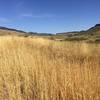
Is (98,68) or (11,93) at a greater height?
(98,68)

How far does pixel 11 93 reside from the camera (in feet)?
10.4

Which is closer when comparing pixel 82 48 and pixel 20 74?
pixel 20 74

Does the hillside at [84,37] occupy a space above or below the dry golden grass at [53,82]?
below

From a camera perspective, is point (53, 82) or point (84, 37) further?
point (84, 37)

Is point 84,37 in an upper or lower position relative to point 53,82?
lower

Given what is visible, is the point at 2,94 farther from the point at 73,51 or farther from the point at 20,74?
the point at 73,51

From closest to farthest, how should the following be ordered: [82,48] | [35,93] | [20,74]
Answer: [35,93], [20,74], [82,48]

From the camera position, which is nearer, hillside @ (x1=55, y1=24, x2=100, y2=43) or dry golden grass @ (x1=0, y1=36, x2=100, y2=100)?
dry golden grass @ (x1=0, y1=36, x2=100, y2=100)

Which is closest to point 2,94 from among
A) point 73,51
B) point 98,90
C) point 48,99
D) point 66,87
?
point 48,99

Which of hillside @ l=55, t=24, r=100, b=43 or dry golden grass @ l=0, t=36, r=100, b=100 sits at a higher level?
dry golden grass @ l=0, t=36, r=100, b=100

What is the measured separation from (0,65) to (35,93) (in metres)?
1.70

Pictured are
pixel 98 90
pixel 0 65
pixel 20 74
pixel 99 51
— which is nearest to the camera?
pixel 98 90

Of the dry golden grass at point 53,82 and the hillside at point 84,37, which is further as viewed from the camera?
the hillside at point 84,37

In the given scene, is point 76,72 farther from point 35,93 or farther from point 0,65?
point 0,65
